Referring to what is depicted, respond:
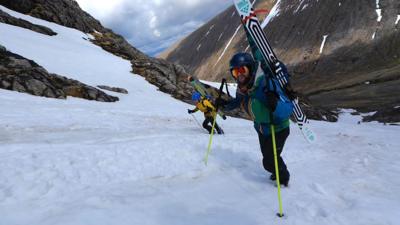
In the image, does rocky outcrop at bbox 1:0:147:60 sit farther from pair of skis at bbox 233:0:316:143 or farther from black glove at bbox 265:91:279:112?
black glove at bbox 265:91:279:112

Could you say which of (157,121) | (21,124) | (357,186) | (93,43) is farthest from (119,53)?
(357,186)

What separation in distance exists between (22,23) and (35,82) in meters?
28.6

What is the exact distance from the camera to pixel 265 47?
12258 mm

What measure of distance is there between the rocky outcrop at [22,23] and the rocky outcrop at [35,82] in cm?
2177

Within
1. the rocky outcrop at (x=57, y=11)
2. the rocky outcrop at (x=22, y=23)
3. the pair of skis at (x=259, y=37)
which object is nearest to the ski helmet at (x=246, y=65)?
the pair of skis at (x=259, y=37)

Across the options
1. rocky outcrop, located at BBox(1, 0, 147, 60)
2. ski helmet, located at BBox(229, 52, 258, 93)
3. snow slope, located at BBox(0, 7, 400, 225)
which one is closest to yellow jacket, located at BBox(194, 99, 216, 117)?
snow slope, located at BBox(0, 7, 400, 225)

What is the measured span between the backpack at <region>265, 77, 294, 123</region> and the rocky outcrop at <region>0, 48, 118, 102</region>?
2001 cm

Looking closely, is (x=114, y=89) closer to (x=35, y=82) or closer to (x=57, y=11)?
(x=35, y=82)

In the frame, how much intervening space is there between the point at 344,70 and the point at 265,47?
196 m

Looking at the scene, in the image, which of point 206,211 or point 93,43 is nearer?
point 206,211

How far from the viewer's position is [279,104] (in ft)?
26.5

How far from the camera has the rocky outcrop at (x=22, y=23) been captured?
154ft

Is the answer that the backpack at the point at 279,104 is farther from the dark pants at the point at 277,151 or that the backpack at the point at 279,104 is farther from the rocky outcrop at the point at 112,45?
the rocky outcrop at the point at 112,45

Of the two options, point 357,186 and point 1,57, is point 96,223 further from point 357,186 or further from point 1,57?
point 1,57
